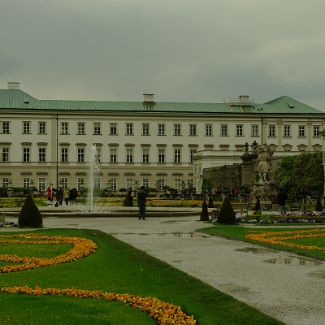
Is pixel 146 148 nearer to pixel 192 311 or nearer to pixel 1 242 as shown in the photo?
pixel 1 242

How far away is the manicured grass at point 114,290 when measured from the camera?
27.5 ft

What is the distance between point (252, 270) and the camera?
12453 millimetres

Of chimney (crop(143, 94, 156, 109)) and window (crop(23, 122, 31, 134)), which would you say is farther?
chimney (crop(143, 94, 156, 109))

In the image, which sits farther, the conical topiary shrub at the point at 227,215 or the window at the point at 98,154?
the window at the point at 98,154

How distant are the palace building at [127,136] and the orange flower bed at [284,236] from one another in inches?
2087

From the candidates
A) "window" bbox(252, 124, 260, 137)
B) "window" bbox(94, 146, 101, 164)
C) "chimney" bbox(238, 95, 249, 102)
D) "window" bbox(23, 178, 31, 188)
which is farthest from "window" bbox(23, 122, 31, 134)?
"window" bbox(252, 124, 260, 137)

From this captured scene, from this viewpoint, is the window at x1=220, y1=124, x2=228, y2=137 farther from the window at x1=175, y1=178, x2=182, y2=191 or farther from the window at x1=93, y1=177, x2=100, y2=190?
the window at x1=93, y1=177, x2=100, y2=190

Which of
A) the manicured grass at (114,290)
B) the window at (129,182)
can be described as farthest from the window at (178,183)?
the manicured grass at (114,290)

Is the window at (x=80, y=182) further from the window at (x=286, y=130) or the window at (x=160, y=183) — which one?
the window at (x=286, y=130)

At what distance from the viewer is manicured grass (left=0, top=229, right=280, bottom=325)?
8.39 m

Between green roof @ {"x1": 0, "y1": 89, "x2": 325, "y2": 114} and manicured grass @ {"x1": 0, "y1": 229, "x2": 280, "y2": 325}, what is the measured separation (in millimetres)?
63254

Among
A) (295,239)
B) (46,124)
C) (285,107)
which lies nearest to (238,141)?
(285,107)

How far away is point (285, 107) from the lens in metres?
81.8

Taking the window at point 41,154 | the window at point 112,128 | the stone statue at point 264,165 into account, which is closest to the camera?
the stone statue at point 264,165
